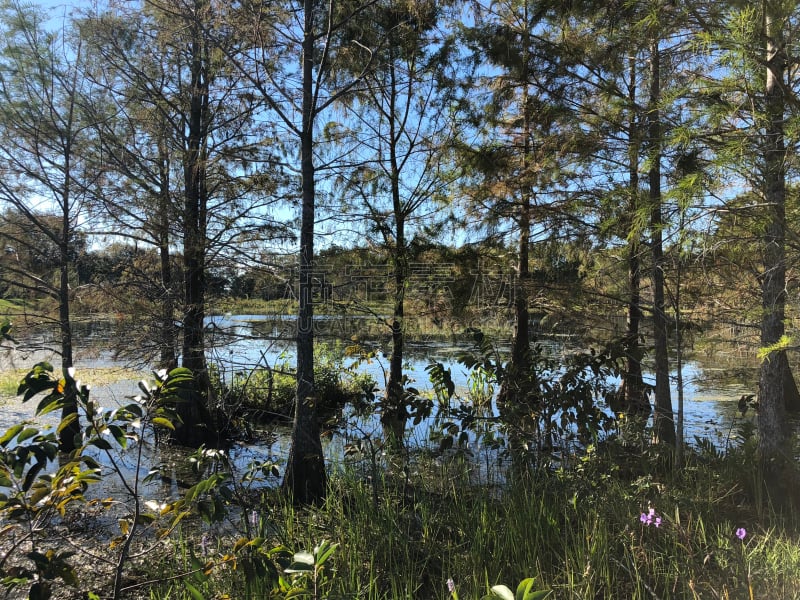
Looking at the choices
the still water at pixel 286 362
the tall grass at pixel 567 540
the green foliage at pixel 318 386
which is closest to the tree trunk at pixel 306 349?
the still water at pixel 286 362

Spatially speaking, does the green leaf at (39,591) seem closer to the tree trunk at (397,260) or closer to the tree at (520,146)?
the tree at (520,146)

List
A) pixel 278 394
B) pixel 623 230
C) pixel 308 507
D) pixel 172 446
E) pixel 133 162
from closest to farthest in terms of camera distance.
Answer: pixel 308 507
pixel 623 230
pixel 133 162
pixel 172 446
pixel 278 394

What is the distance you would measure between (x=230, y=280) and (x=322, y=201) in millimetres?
1645

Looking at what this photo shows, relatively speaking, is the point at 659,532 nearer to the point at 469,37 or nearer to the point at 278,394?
the point at 469,37

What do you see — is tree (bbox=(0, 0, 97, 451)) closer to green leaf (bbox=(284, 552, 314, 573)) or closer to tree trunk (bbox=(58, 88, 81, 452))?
tree trunk (bbox=(58, 88, 81, 452))

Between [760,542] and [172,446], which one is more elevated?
[760,542]

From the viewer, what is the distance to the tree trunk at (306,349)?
4.23m

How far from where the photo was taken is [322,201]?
6547mm

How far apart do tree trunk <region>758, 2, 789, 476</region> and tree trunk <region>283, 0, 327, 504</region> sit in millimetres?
3278

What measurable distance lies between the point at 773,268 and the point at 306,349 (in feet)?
11.2

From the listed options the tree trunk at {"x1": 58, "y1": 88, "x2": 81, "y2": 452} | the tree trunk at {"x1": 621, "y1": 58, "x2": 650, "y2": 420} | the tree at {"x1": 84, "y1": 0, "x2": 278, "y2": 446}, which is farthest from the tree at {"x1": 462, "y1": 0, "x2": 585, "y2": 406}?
the tree trunk at {"x1": 58, "y1": 88, "x2": 81, "y2": 452}

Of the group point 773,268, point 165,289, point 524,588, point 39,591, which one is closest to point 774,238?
point 773,268

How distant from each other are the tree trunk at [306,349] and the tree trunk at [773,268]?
3.28m

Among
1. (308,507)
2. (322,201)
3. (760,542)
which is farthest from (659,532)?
(322,201)
